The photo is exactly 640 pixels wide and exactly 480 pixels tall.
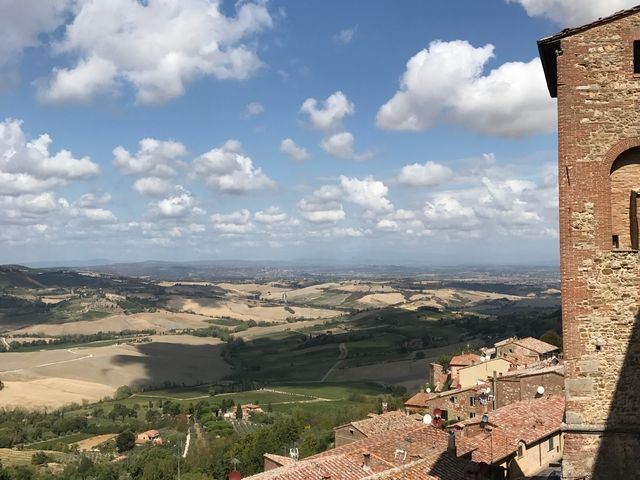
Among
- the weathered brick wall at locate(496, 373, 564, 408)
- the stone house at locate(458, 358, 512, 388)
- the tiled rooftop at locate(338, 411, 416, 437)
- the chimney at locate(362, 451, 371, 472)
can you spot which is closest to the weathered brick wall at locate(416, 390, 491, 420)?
the weathered brick wall at locate(496, 373, 564, 408)

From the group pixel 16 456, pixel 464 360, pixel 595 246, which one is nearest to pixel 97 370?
pixel 16 456

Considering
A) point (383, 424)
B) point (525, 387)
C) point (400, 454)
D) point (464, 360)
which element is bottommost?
point (383, 424)

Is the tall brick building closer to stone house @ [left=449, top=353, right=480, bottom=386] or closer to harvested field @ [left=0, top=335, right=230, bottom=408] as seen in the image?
stone house @ [left=449, top=353, right=480, bottom=386]

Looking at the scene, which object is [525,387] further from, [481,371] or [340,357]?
[340,357]

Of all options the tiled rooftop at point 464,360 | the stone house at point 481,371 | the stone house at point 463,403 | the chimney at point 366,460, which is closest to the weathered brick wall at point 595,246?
the chimney at point 366,460

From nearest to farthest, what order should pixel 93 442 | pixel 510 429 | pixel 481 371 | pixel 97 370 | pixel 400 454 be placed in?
pixel 400 454, pixel 510 429, pixel 481 371, pixel 93 442, pixel 97 370

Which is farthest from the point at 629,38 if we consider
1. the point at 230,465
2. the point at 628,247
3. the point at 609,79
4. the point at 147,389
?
the point at 147,389

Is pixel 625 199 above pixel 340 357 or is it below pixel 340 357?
above

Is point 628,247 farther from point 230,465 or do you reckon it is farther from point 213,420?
point 213,420
